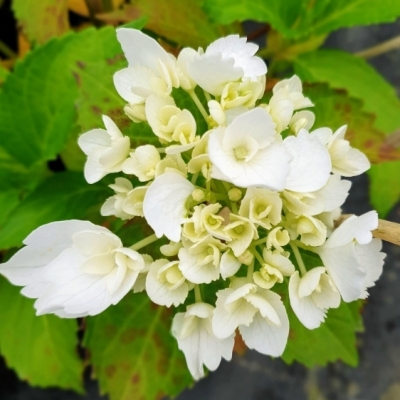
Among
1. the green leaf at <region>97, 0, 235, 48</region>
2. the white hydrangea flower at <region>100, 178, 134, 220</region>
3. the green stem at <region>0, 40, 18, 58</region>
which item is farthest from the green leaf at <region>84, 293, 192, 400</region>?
the green stem at <region>0, 40, 18, 58</region>

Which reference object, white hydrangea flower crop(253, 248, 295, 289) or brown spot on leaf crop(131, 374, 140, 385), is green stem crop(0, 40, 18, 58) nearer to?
brown spot on leaf crop(131, 374, 140, 385)

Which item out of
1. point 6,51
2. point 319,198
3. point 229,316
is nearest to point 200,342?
point 229,316

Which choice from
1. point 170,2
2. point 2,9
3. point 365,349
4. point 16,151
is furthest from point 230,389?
point 2,9

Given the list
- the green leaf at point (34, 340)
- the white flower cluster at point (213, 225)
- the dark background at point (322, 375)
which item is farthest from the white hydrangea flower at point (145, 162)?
the dark background at point (322, 375)

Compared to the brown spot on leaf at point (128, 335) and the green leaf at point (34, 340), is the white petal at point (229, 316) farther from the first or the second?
the green leaf at point (34, 340)

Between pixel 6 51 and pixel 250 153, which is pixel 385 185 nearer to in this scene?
pixel 250 153

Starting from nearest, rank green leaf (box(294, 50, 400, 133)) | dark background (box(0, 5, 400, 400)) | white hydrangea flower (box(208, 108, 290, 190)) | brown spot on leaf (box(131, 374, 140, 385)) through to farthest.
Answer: white hydrangea flower (box(208, 108, 290, 190)) → brown spot on leaf (box(131, 374, 140, 385)) → green leaf (box(294, 50, 400, 133)) → dark background (box(0, 5, 400, 400))
